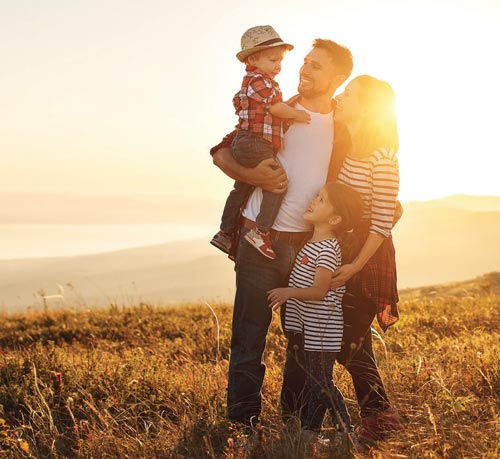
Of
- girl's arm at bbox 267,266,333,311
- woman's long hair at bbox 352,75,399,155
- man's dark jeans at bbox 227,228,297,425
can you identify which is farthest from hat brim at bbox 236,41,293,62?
girl's arm at bbox 267,266,333,311

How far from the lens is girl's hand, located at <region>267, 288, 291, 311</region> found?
15.3ft

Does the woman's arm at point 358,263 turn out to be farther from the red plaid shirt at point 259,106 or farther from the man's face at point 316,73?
the man's face at point 316,73

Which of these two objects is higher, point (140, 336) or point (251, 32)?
point (251, 32)

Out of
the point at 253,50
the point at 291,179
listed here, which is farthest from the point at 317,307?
the point at 253,50

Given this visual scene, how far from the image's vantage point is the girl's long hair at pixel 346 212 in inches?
175

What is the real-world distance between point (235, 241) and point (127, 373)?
2070 millimetres

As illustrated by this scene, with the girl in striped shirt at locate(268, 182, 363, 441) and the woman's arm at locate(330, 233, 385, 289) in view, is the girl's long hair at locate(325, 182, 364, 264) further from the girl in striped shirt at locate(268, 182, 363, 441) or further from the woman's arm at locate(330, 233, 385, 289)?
the woman's arm at locate(330, 233, 385, 289)

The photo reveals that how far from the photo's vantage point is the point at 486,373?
235 inches

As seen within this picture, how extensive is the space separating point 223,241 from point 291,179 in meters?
0.72

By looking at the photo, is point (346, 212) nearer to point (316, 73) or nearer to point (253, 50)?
point (316, 73)

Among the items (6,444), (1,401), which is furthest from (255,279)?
(1,401)

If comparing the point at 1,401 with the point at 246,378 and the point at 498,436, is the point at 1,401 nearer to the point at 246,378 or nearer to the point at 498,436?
the point at 246,378

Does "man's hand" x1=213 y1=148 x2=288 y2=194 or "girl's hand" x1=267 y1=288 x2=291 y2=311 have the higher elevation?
"man's hand" x1=213 y1=148 x2=288 y2=194

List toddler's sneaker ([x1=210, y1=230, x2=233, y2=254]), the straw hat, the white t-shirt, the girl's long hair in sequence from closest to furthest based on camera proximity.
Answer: the girl's long hair, the white t-shirt, the straw hat, toddler's sneaker ([x1=210, y1=230, x2=233, y2=254])
